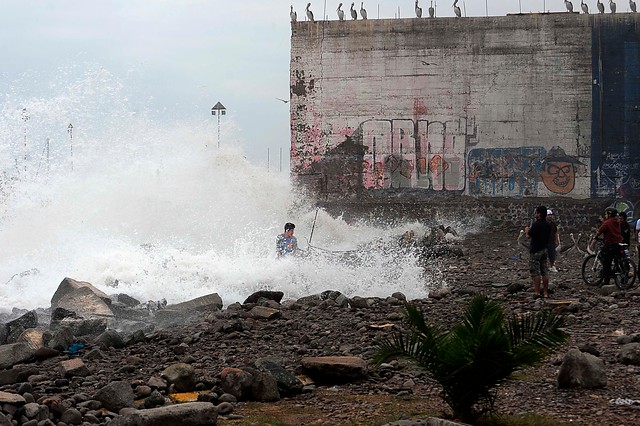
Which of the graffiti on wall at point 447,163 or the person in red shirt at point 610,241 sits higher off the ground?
the graffiti on wall at point 447,163

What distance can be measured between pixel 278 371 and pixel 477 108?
26486 mm

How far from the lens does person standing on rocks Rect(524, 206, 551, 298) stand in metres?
14.8

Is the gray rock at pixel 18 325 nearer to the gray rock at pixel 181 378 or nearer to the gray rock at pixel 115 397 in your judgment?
the gray rock at pixel 181 378

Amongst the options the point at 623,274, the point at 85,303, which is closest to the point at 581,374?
the point at 623,274

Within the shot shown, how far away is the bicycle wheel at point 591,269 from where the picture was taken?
55.1 feet

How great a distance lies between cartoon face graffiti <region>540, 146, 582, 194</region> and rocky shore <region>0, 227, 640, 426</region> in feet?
61.5

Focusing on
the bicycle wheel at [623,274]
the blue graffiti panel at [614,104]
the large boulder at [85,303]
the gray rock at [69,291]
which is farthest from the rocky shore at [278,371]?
the blue graffiti panel at [614,104]

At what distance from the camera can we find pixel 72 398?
7883mm

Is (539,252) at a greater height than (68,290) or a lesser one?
greater

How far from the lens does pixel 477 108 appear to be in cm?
3362

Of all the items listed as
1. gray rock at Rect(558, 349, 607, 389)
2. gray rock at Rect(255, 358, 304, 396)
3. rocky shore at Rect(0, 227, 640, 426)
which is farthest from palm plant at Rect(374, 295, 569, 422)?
gray rock at Rect(255, 358, 304, 396)

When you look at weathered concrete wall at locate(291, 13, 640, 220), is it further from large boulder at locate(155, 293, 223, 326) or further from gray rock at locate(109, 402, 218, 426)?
gray rock at locate(109, 402, 218, 426)

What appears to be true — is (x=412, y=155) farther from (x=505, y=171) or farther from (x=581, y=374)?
(x=581, y=374)

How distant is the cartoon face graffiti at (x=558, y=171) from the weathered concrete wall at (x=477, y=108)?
4 centimetres
